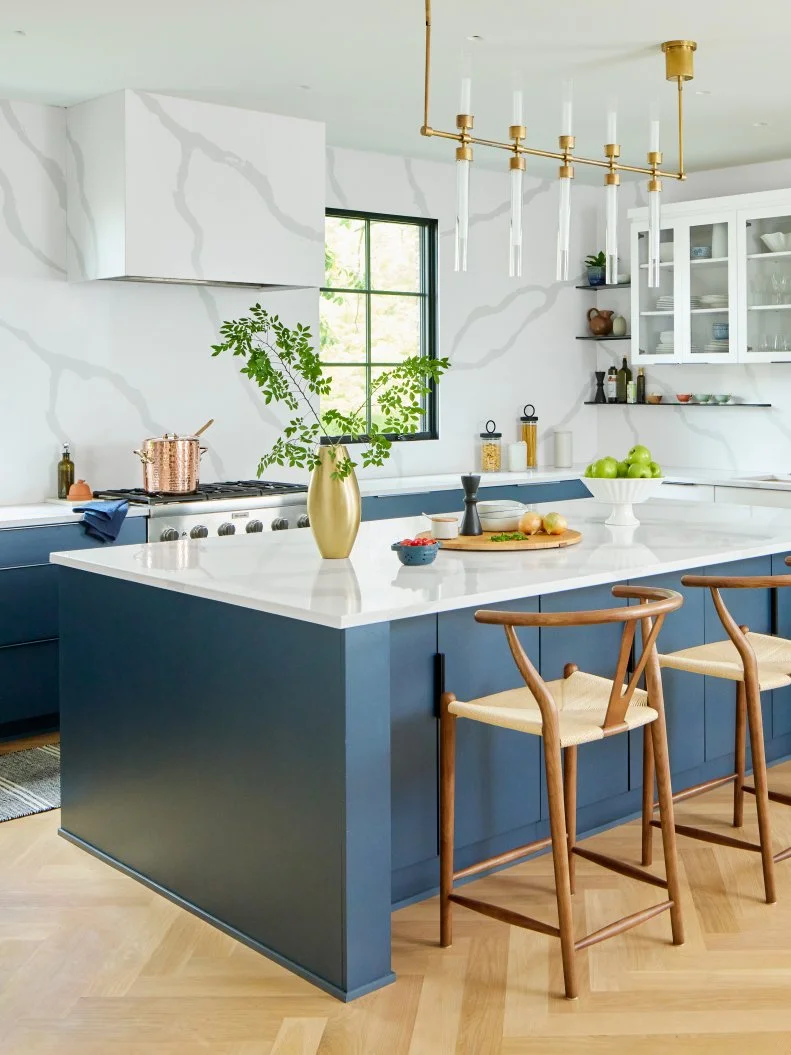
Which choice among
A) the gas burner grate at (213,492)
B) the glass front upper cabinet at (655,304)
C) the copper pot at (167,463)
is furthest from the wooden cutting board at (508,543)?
the glass front upper cabinet at (655,304)

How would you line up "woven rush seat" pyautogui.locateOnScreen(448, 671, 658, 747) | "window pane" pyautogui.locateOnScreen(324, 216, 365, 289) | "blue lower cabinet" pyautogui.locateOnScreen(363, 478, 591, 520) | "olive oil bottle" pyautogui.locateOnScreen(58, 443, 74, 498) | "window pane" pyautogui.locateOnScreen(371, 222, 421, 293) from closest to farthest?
"woven rush seat" pyautogui.locateOnScreen(448, 671, 658, 747) < "olive oil bottle" pyautogui.locateOnScreen(58, 443, 74, 498) < "blue lower cabinet" pyautogui.locateOnScreen(363, 478, 591, 520) < "window pane" pyautogui.locateOnScreen(324, 216, 365, 289) < "window pane" pyautogui.locateOnScreen(371, 222, 421, 293)

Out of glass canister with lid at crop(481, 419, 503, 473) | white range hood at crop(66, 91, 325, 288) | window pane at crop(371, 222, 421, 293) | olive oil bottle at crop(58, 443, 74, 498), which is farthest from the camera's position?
glass canister with lid at crop(481, 419, 503, 473)

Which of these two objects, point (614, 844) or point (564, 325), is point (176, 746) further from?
point (564, 325)

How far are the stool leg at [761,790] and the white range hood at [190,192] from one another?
310cm

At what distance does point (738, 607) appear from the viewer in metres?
4.06

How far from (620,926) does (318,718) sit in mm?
827

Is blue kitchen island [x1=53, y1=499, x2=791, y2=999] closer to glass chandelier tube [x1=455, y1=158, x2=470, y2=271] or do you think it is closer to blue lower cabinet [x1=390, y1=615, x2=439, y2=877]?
blue lower cabinet [x1=390, y1=615, x2=439, y2=877]

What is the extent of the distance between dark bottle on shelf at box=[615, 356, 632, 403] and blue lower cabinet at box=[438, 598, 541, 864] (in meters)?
4.19

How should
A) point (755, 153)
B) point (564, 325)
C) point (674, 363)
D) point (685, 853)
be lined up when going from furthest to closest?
point (564, 325) < point (674, 363) < point (755, 153) < point (685, 853)

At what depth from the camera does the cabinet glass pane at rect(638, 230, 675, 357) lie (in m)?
6.71

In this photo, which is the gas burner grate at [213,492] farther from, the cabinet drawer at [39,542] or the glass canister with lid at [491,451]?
the glass canister with lid at [491,451]

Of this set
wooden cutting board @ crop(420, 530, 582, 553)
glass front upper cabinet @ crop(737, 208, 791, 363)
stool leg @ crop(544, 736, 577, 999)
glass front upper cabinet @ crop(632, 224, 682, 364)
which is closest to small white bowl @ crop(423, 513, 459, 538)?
wooden cutting board @ crop(420, 530, 582, 553)

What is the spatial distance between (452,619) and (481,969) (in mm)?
846

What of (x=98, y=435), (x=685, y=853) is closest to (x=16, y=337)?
(x=98, y=435)
